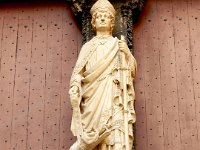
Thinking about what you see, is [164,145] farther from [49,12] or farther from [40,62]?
[49,12]

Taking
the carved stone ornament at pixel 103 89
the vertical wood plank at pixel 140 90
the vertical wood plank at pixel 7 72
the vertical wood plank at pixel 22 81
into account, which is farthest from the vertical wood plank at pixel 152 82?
the vertical wood plank at pixel 7 72

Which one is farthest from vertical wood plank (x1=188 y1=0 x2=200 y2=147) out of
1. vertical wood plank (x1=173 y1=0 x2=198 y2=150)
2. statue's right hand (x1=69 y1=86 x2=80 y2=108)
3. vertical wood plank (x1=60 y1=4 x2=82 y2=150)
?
statue's right hand (x1=69 y1=86 x2=80 y2=108)

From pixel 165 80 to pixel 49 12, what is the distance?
1782 millimetres

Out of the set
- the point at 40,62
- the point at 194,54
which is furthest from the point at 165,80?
the point at 40,62

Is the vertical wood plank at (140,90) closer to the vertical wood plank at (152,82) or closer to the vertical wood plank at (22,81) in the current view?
the vertical wood plank at (152,82)

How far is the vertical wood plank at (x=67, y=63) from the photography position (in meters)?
6.43

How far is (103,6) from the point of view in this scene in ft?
20.6

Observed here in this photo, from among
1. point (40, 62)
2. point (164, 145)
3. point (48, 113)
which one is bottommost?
point (164, 145)

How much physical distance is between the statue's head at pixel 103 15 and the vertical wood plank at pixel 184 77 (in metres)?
1.02

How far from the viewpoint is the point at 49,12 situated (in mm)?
7148

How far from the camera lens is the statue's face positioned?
629 cm

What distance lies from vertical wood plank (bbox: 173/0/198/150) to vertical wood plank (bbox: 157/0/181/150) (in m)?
0.05

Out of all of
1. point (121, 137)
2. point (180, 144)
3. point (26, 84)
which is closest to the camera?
point (121, 137)

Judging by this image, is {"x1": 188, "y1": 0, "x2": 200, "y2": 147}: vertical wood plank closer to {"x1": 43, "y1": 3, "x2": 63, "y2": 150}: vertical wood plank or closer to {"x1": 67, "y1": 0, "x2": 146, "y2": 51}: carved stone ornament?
{"x1": 67, "y1": 0, "x2": 146, "y2": 51}: carved stone ornament
